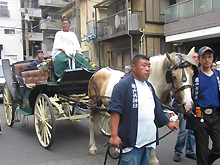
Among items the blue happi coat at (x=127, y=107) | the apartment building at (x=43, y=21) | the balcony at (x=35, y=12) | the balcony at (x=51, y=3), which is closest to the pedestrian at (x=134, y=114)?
the blue happi coat at (x=127, y=107)

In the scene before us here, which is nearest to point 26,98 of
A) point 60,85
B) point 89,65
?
point 60,85

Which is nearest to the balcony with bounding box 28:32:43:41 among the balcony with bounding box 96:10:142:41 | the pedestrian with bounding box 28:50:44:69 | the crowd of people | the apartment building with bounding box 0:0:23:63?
the apartment building with bounding box 0:0:23:63

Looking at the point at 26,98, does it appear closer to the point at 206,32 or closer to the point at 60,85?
the point at 60,85

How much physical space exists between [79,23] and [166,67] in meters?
21.1

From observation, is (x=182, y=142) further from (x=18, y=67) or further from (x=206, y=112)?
(x=18, y=67)

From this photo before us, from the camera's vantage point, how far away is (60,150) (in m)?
4.62

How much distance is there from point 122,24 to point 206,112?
13.9m

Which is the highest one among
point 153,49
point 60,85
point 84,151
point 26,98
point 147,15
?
point 147,15

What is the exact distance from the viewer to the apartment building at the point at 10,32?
3105 cm

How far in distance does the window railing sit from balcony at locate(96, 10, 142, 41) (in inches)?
103

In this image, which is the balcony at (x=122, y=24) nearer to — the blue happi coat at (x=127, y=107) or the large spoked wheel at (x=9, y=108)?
the large spoked wheel at (x=9, y=108)

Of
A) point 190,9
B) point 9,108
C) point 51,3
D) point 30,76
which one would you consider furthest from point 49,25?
point 9,108

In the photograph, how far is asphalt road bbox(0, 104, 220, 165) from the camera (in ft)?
13.3

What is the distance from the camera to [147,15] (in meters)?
15.3
